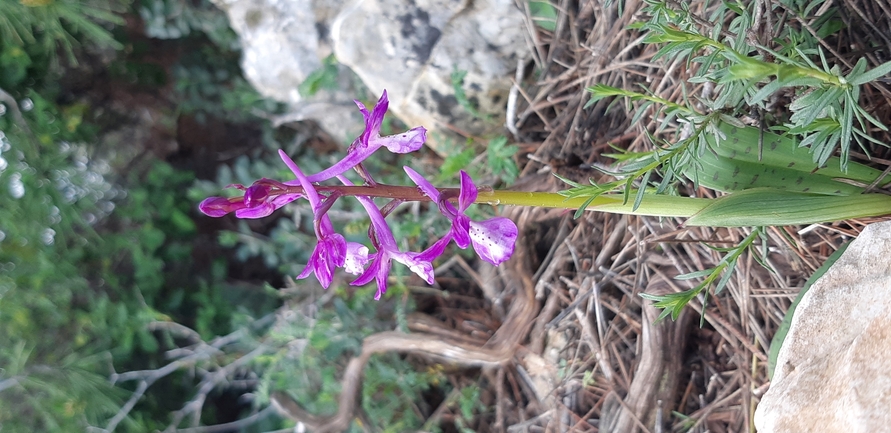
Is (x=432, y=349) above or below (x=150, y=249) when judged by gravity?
above

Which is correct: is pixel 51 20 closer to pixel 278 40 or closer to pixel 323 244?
pixel 278 40

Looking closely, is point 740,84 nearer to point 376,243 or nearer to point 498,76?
point 376,243

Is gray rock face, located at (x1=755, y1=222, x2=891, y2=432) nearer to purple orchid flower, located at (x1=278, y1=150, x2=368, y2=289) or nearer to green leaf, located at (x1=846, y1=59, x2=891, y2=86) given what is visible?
green leaf, located at (x1=846, y1=59, x2=891, y2=86)

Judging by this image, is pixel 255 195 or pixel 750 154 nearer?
pixel 255 195

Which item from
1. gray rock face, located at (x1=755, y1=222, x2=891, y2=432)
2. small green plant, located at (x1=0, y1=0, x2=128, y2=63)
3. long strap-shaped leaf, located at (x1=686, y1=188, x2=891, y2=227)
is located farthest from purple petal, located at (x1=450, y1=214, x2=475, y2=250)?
small green plant, located at (x1=0, y1=0, x2=128, y2=63)

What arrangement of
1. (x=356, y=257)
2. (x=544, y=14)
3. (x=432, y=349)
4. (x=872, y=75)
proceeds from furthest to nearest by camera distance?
(x=432, y=349), (x=544, y=14), (x=356, y=257), (x=872, y=75)

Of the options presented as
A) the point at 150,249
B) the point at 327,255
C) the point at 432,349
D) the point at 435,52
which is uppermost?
the point at 327,255

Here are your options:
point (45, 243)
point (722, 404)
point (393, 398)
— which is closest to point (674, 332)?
point (722, 404)

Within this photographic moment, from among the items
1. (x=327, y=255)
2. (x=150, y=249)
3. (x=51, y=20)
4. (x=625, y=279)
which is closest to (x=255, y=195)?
(x=327, y=255)
